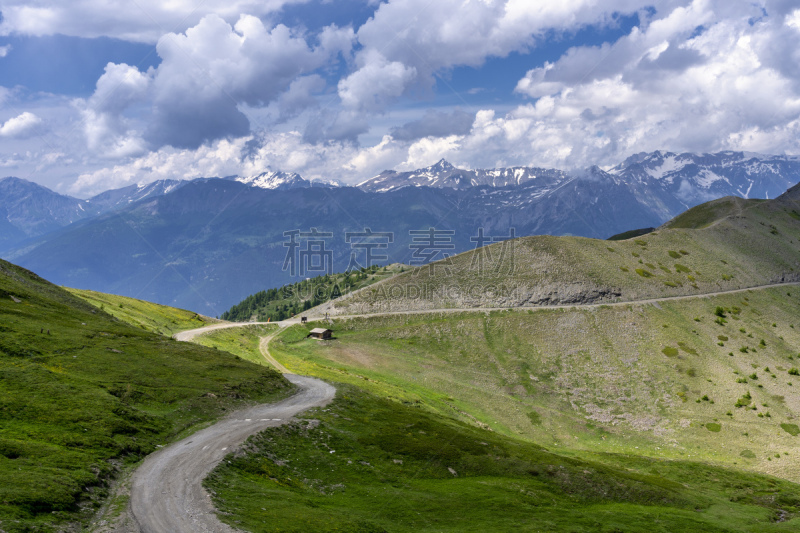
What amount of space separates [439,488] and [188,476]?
950 inches

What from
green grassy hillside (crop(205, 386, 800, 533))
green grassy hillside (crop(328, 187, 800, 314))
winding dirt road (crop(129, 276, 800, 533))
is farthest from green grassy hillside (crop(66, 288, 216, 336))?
green grassy hillside (crop(205, 386, 800, 533))

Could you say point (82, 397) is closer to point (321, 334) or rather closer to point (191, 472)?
point (191, 472)

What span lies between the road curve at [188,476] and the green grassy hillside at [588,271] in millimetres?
95627

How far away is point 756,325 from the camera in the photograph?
12181 cm

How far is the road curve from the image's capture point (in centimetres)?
2938

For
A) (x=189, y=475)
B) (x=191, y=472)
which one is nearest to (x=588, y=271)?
(x=191, y=472)

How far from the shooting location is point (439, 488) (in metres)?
45.9

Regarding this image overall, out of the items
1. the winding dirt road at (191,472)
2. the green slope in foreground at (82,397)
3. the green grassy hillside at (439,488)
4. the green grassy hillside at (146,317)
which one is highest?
the green grassy hillside at (146,317)

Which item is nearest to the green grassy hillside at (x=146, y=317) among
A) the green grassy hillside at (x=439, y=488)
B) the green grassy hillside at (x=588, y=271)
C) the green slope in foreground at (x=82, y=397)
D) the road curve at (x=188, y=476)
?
the green slope in foreground at (x=82, y=397)

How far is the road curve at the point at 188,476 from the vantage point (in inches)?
1156

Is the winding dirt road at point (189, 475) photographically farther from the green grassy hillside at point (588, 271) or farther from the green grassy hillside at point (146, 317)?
the green grassy hillside at point (588, 271)

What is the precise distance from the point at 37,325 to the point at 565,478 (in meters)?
73.5

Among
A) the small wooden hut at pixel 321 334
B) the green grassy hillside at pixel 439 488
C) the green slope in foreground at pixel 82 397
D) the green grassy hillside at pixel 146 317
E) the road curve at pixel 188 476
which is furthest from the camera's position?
the small wooden hut at pixel 321 334

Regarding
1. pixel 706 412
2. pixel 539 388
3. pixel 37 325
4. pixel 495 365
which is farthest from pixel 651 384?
pixel 37 325
